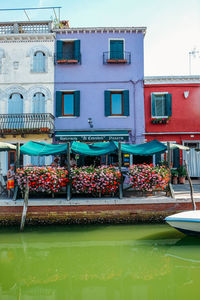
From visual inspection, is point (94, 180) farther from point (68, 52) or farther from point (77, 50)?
point (68, 52)

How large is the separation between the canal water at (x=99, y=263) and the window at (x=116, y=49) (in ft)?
30.6

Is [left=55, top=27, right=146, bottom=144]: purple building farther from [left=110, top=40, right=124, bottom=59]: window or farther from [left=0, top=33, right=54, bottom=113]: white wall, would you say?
[left=0, top=33, right=54, bottom=113]: white wall

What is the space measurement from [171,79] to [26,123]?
7.81m

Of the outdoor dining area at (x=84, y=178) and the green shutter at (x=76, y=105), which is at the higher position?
the green shutter at (x=76, y=105)

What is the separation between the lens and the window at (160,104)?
45.1ft

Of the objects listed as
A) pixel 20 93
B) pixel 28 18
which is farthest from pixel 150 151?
pixel 28 18

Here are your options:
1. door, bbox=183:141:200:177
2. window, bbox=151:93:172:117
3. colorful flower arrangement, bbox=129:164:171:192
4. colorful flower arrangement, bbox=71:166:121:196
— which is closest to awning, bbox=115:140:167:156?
colorful flower arrangement, bbox=129:164:171:192

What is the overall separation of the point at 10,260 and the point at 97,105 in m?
9.33

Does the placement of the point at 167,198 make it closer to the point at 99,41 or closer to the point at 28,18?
the point at 99,41

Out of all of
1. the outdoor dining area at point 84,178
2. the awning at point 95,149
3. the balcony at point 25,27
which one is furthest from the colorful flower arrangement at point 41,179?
the balcony at point 25,27

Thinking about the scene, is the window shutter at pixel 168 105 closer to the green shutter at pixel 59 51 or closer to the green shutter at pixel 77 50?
the green shutter at pixel 77 50

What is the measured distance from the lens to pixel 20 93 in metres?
14.0

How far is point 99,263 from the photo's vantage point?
19.9 feet

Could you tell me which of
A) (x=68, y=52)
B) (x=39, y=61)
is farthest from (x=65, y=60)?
(x=39, y=61)
